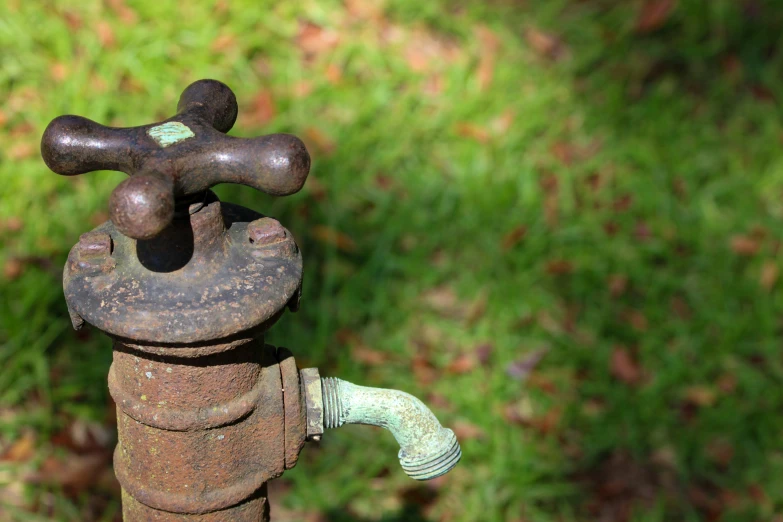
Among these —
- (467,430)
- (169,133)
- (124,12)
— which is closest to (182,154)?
(169,133)

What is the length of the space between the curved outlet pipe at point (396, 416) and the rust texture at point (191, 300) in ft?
0.16

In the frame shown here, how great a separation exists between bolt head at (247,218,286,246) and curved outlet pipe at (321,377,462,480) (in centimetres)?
23

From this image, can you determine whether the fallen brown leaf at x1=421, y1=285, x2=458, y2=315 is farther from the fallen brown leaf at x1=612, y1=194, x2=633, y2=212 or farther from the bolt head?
the bolt head

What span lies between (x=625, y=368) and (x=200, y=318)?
6.57 feet

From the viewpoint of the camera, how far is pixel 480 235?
116 inches

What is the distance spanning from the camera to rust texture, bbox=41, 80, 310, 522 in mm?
1018

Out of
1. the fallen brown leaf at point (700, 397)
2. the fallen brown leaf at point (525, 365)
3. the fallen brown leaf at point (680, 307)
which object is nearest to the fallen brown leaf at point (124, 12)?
the fallen brown leaf at point (525, 365)

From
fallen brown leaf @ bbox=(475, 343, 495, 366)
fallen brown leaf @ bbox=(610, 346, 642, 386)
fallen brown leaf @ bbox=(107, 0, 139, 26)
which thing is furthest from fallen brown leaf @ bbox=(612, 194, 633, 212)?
fallen brown leaf @ bbox=(107, 0, 139, 26)

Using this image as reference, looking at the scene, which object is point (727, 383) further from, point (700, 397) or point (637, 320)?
→ point (637, 320)

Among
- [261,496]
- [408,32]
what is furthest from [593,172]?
[261,496]

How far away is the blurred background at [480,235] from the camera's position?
246cm

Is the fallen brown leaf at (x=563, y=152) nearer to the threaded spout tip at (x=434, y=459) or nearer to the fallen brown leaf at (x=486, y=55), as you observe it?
the fallen brown leaf at (x=486, y=55)

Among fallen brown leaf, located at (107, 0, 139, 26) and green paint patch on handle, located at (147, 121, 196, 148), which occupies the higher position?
green paint patch on handle, located at (147, 121, 196, 148)

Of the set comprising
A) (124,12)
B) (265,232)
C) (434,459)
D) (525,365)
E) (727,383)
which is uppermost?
(265,232)
